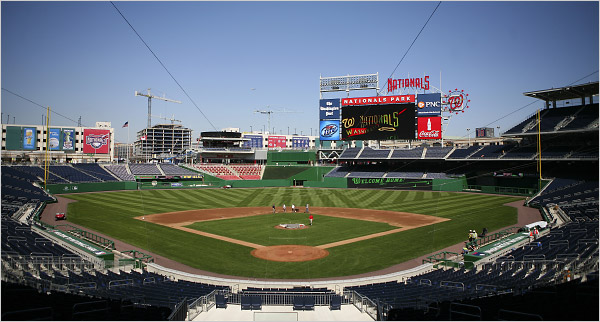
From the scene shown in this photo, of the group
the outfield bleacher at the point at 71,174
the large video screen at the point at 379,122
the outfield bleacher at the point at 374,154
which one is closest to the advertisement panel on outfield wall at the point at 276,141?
the outfield bleacher at the point at 374,154

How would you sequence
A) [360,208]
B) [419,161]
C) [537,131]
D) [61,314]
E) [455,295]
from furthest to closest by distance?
[419,161] → [537,131] → [360,208] → [455,295] → [61,314]

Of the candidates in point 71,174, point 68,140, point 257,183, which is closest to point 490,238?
point 257,183

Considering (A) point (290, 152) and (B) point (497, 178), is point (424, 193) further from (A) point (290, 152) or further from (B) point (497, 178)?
(A) point (290, 152)

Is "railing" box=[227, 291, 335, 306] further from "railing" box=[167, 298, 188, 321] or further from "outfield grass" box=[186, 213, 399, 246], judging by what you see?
"outfield grass" box=[186, 213, 399, 246]

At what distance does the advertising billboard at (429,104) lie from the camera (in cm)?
6038

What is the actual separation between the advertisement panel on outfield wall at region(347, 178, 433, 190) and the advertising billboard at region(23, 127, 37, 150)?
66.9 meters

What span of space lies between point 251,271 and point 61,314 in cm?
1148

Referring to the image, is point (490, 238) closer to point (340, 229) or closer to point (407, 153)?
point (340, 229)

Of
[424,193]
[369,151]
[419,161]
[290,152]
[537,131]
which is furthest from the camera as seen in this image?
[290,152]

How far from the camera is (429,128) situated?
61.1 meters

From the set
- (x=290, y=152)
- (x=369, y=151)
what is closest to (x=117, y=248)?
(x=369, y=151)

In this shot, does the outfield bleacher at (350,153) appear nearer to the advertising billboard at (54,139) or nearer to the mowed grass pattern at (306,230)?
the mowed grass pattern at (306,230)

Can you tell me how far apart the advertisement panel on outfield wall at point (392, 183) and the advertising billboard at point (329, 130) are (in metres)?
8.39

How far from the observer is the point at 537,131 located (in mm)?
47219
